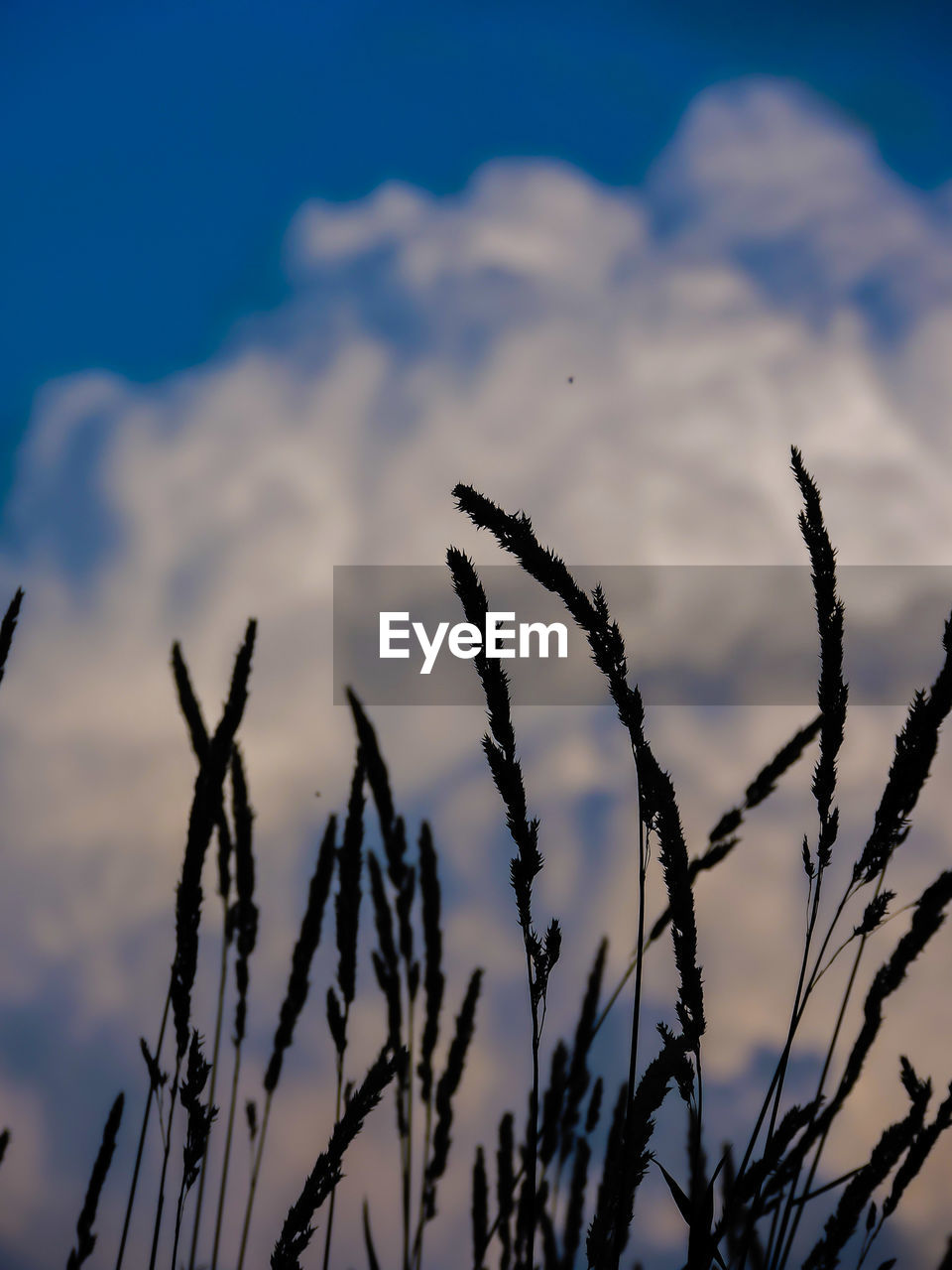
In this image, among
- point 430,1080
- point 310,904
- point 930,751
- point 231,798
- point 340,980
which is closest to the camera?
point 930,751

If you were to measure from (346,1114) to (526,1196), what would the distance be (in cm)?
80

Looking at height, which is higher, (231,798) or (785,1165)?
(231,798)

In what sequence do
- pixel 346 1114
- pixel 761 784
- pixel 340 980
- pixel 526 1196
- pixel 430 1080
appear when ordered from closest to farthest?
1. pixel 346 1114
2. pixel 526 1196
3. pixel 761 784
4. pixel 340 980
5. pixel 430 1080

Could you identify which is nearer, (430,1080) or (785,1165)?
(785,1165)

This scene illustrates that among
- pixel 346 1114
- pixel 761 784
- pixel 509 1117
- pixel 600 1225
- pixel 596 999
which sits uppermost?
pixel 761 784

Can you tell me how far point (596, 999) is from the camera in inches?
124

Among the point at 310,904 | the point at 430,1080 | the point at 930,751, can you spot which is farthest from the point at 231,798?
the point at 930,751

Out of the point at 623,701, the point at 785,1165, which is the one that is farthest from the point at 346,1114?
the point at 785,1165

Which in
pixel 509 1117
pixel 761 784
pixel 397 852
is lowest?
pixel 509 1117

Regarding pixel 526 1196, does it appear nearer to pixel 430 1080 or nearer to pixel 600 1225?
pixel 600 1225

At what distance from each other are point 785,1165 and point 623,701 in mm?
709

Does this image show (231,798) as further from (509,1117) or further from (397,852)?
(509,1117)

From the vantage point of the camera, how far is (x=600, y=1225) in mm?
999

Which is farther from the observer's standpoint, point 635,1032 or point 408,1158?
point 408,1158
